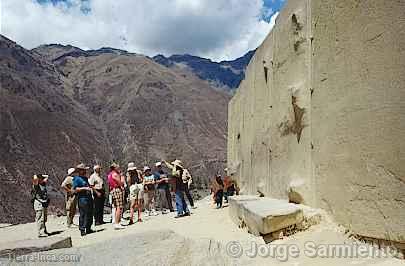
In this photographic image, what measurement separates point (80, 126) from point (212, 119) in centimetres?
1512

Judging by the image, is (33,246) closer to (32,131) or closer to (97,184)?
(97,184)

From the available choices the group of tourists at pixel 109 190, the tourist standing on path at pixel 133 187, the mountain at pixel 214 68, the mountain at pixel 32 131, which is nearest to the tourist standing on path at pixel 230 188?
the group of tourists at pixel 109 190

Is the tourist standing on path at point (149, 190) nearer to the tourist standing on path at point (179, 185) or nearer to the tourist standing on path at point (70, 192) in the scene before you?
the tourist standing on path at point (179, 185)

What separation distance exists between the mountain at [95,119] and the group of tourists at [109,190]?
56.2 feet

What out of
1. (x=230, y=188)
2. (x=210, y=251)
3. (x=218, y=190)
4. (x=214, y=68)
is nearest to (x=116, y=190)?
(x=218, y=190)

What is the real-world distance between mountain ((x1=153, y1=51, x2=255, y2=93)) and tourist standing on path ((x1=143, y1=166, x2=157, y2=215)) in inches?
2991

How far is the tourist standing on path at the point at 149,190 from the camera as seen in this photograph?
11.4 metres

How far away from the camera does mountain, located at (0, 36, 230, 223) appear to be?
37156 mm

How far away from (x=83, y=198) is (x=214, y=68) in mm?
85821

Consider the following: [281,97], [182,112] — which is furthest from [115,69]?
[281,97]

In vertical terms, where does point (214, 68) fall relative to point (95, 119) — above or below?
above

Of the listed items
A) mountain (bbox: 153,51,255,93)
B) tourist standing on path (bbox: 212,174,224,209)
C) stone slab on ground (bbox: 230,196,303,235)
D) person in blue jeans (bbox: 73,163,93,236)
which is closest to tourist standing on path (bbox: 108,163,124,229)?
person in blue jeans (bbox: 73,163,93,236)

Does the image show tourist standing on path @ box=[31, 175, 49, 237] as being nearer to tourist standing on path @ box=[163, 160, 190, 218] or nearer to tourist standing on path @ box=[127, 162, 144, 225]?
tourist standing on path @ box=[127, 162, 144, 225]

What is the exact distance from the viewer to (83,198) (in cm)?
889
